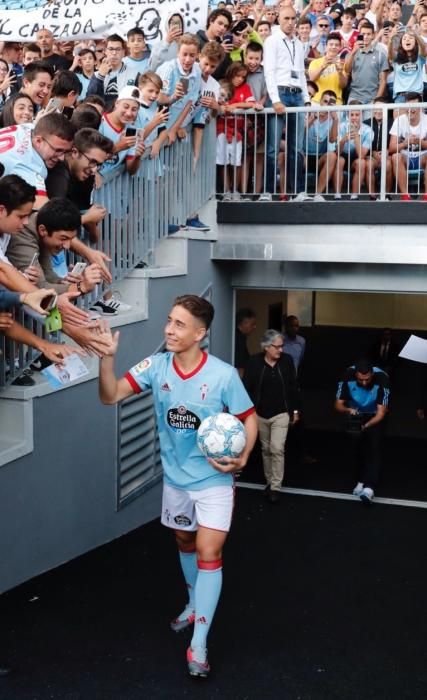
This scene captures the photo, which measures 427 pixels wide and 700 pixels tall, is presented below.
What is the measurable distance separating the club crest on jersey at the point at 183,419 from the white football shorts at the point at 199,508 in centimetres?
38

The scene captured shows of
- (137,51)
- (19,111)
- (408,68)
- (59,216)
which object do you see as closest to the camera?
(59,216)

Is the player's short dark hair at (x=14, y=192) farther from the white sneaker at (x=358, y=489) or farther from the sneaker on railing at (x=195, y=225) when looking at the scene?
the white sneaker at (x=358, y=489)

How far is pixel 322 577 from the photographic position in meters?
7.27

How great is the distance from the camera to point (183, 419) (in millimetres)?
5203

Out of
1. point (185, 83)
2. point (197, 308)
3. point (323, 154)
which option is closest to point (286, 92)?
point (323, 154)

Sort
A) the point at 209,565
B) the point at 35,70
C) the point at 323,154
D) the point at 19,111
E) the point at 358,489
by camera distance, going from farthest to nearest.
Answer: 1. the point at 323,154
2. the point at 358,489
3. the point at 35,70
4. the point at 19,111
5. the point at 209,565

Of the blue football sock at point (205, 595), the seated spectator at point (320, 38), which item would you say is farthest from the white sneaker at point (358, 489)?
the seated spectator at point (320, 38)

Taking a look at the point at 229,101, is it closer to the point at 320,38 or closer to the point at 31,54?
the point at 31,54

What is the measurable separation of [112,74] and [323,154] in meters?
2.53

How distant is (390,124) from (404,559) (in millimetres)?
5189

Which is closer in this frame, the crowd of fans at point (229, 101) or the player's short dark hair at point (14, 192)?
the player's short dark hair at point (14, 192)

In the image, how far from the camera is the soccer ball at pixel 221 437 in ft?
16.2

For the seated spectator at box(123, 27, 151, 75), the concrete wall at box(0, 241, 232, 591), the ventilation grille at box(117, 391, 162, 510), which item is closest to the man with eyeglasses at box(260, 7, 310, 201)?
the seated spectator at box(123, 27, 151, 75)

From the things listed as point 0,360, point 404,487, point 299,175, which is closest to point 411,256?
point 299,175
